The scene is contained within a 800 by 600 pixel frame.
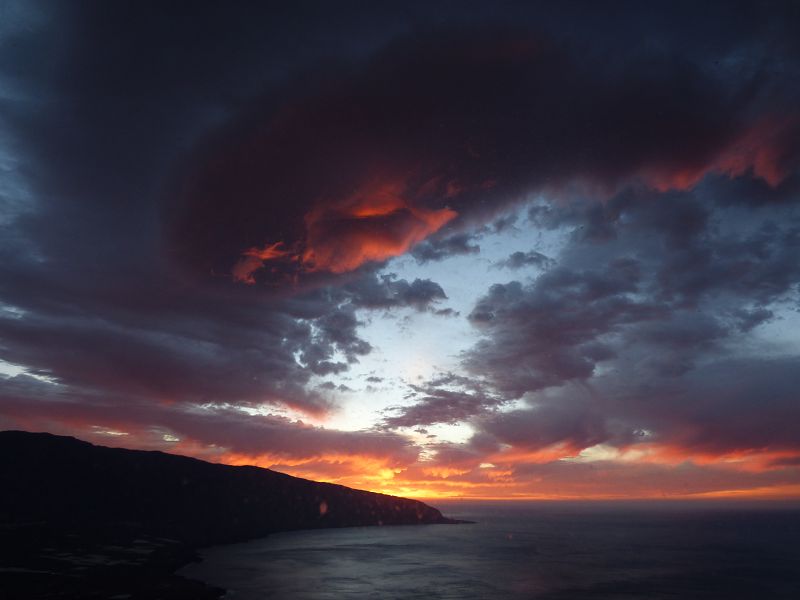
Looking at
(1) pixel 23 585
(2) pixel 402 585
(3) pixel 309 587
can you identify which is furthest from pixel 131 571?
(2) pixel 402 585

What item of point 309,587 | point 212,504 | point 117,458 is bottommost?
point 309,587

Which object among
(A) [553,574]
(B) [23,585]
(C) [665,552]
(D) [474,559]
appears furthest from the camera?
(C) [665,552]

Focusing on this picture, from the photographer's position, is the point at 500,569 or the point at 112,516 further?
the point at 112,516

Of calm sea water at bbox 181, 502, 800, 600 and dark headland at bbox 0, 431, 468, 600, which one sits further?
calm sea water at bbox 181, 502, 800, 600

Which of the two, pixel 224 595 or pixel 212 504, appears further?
pixel 212 504

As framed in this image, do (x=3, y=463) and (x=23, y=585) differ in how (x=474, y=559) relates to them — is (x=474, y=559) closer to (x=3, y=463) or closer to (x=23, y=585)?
(x=23, y=585)

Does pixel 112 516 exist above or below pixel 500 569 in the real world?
above

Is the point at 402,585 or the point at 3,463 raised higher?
the point at 3,463

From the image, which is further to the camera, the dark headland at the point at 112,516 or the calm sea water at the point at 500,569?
the calm sea water at the point at 500,569
